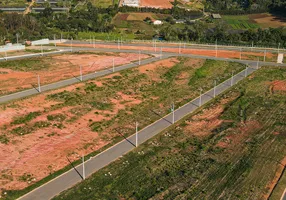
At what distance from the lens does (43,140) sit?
3341 cm

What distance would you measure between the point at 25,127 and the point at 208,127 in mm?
18436

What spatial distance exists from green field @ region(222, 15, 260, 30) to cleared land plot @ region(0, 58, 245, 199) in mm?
75381

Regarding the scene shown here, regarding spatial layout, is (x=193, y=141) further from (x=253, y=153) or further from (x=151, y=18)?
(x=151, y=18)

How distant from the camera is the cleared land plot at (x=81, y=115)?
2961cm

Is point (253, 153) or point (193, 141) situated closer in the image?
point (253, 153)

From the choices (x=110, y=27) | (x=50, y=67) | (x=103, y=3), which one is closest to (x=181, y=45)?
(x=110, y=27)

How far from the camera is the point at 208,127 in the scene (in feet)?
124

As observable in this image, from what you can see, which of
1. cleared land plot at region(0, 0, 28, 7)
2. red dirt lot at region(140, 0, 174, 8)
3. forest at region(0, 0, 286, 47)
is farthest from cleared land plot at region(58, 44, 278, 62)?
cleared land plot at region(0, 0, 28, 7)

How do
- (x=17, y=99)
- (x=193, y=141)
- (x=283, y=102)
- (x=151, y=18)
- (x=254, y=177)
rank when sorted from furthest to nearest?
(x=151, y=18), (x=283, y=102), (x=17, y=99), (x=193, y=141), (x=254, y=177)

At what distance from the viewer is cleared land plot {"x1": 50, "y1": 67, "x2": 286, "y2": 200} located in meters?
25.2

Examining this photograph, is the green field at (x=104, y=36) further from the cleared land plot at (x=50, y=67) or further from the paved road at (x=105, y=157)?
the paved road at (x=105, y=157)

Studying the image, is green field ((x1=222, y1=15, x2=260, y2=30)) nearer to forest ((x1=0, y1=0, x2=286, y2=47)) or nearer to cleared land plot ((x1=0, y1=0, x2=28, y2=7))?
forest ((x1=0, y1=0, x2=286, y2=47))

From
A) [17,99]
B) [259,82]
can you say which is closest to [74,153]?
[17,99]

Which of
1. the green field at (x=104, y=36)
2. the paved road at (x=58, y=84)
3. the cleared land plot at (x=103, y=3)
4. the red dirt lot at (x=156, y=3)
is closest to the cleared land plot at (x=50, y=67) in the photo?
the paved road at (x=58, y=84)
